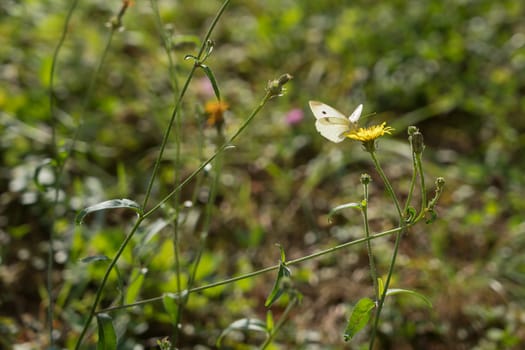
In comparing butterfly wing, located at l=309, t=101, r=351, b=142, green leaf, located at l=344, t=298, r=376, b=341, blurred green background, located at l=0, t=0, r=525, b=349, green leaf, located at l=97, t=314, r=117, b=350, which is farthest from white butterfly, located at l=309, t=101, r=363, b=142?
green leaf, located at l=97, t=314, r=117, b=350

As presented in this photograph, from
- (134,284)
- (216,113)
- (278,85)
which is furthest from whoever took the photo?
(216,113)

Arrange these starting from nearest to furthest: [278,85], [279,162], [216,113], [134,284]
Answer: [278,85] → [134,284] → [216,113] → [279,162]

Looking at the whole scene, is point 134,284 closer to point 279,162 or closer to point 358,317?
point 358,317

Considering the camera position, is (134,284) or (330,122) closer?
(330,122)

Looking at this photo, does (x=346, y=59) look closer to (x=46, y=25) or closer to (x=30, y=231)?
(x=46, y=25)

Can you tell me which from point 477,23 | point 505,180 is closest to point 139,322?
point 505,180

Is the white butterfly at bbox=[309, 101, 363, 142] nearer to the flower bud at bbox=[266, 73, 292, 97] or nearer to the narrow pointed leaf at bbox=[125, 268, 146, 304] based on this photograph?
the flower bud at bbox=[266, 73, 292, 97]

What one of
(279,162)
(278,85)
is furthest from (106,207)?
(279,162)
